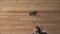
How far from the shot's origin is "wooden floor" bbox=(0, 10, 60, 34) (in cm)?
148

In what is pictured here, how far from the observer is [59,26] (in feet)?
4.94

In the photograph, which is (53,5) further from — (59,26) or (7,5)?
(7,5)

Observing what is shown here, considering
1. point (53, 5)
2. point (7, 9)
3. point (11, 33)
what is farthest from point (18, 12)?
point (53, 5)

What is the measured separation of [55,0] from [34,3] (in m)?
0.23

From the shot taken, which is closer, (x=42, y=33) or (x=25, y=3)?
(x=42, y=33)

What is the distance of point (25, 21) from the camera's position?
152 centimetres

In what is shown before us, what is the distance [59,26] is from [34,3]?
0.38m

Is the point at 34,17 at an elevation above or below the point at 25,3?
below

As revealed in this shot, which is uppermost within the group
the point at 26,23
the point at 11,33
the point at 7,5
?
the point at 7,5

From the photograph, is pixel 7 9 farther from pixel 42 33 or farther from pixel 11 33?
pixel 42 33

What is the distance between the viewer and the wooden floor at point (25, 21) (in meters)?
1.48

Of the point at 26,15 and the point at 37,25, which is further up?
the point at 26,15

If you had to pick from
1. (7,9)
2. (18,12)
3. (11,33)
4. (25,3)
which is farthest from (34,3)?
(11,33)

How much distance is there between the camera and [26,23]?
1.52 meters
